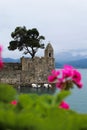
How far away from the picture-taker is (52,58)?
5150 centimetres

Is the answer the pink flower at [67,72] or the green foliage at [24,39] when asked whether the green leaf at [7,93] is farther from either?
Result: the green foliage at [24,39]

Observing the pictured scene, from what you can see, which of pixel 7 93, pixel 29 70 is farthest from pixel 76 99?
pixel 7 93

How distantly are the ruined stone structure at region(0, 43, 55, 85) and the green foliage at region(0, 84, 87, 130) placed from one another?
46027mm

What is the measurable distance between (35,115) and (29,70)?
4802 centimetres

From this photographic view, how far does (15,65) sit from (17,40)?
→ 3.08 m

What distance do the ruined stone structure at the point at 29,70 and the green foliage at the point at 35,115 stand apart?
151 ft

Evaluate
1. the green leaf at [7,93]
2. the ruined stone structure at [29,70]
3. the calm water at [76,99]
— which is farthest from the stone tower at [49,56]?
Result: the green leaf at [7,93]

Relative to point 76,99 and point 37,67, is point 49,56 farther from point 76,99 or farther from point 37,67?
point 76,99

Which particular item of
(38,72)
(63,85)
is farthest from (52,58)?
(63,85)

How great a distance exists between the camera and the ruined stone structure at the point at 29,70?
4884cm

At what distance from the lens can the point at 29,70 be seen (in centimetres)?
4997

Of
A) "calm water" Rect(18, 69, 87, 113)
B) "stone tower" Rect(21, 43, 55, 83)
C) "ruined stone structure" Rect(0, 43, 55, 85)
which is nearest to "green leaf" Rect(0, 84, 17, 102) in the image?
"calm water" Rect(18, 69, 87, 113)

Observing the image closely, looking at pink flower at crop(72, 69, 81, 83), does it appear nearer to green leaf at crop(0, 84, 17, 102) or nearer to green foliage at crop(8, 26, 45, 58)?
green leaf at crop(0, 84, 17, 102)

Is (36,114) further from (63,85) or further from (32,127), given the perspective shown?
(63,85)
